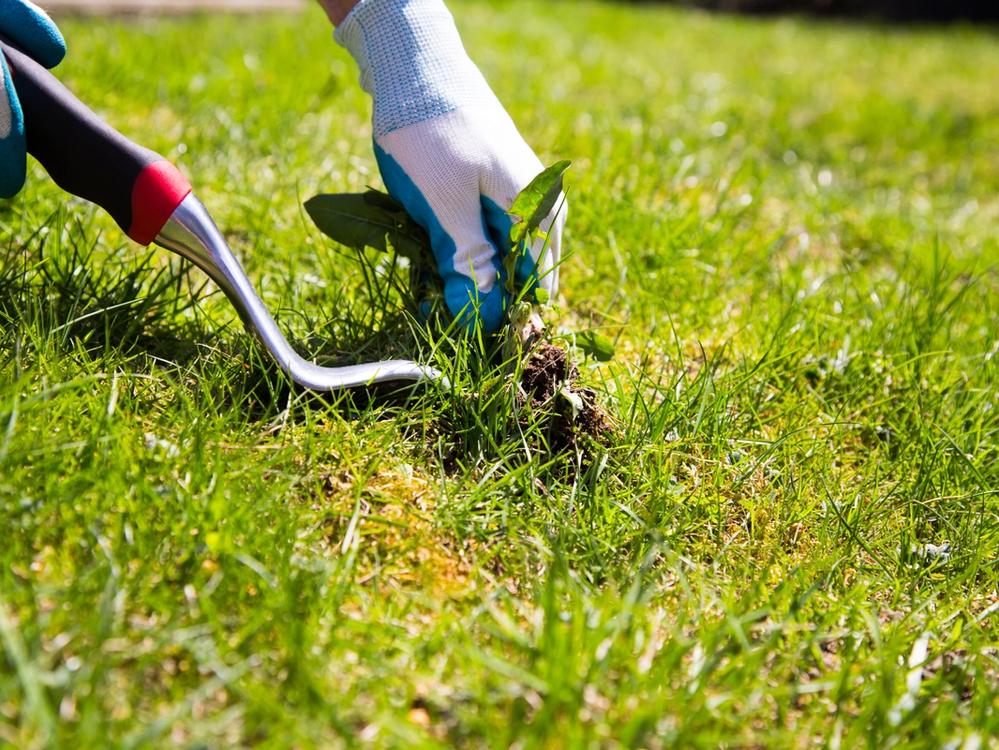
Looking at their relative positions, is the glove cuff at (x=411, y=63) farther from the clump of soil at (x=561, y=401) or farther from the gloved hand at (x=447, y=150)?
the clump of soil at (x=561, y=401)

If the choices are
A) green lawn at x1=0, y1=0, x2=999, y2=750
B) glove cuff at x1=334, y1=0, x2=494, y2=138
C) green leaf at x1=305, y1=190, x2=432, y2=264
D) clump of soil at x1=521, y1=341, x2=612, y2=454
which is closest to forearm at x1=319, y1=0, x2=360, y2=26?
glove cuff at x1=334, y1=0, x2=494, y2=138

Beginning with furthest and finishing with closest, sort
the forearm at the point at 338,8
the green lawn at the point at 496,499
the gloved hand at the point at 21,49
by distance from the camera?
the forearm at the point at 338,8
the gloved hand at the point at 21,49
the green lawn at the point at 496,499

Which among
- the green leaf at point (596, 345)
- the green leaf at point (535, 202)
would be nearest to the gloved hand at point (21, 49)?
the green leaf at point (535, 202)

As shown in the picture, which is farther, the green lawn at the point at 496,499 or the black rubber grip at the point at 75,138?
the black rubber grip at the point at 75,138

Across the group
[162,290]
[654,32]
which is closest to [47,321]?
[162,290]

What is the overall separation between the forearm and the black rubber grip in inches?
21.0

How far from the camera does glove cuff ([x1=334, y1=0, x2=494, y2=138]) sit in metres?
1.79

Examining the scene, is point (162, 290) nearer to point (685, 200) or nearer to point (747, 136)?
point (685, 200)

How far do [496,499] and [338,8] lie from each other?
3.34 feet

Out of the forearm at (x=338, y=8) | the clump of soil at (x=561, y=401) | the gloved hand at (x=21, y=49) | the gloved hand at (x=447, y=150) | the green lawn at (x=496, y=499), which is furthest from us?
the forearm at (x=338, y=8)

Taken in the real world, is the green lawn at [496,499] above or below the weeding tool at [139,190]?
below

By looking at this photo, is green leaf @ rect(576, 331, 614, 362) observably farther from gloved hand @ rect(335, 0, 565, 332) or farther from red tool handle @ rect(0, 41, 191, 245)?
red tool handle @ rect(0, 41, 191, 245)

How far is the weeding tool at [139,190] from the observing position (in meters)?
1.57

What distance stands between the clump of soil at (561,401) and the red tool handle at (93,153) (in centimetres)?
63
